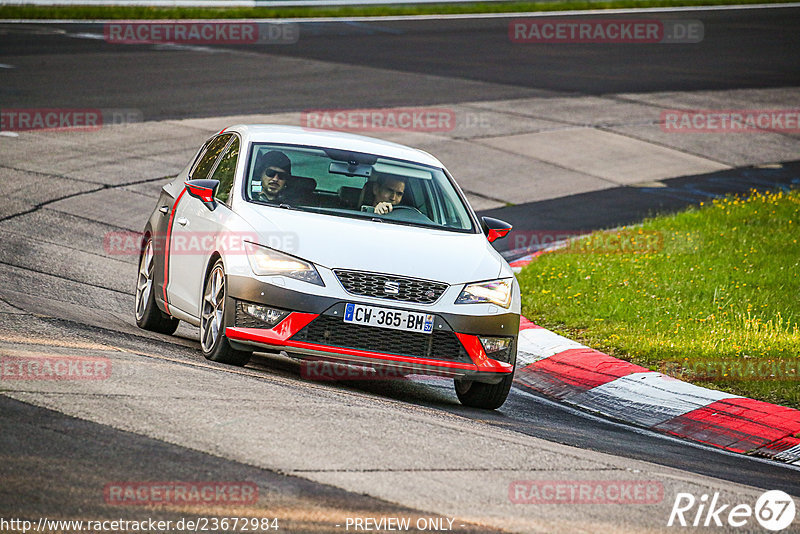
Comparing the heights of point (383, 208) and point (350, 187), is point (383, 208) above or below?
below

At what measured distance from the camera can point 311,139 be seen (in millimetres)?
8945

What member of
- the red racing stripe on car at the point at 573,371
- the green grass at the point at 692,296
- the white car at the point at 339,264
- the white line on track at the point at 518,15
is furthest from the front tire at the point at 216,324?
the white line on track at the point at 518,15

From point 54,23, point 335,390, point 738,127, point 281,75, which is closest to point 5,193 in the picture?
point 335,390

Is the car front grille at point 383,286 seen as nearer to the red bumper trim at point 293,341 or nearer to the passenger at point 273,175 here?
the red bumper trim at point 293,341

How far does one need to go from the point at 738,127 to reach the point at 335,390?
57.0 feet

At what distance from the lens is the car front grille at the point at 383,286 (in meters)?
7.39

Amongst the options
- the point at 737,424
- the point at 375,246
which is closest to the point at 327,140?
the point at 375,246

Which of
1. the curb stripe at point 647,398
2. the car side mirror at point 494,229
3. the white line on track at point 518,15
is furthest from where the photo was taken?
the white line on track at point 518,15

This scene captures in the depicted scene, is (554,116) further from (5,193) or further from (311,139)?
(311,139)

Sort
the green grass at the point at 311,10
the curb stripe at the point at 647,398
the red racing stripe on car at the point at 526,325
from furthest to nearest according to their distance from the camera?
1. the green grass at the point at 311,10
2. the red racing stripe on car at the point at 526,325
3. the curb stripe at the point at 647,398

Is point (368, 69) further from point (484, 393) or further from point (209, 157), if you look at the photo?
point (484, 393)

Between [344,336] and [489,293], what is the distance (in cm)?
102

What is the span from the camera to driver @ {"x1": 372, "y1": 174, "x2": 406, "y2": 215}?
27.8 ft

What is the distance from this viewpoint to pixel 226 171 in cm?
877
